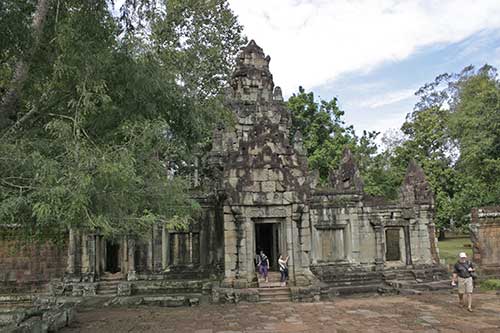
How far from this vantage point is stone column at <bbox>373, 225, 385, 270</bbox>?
16.5 metres

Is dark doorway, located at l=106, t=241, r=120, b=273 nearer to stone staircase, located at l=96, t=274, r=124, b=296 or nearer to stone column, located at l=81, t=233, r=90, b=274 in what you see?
→ stone column, located at l=81, t=233, r=90, b=274

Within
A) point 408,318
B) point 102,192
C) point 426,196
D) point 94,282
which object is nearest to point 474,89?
point 426,196

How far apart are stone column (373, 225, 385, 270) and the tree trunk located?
13338 mm

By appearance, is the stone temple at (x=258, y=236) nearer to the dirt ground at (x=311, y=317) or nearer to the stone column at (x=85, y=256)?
the stone column at (x=85, y=256)

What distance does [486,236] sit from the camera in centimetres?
1752

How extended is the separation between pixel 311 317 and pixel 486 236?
11027 millimetres

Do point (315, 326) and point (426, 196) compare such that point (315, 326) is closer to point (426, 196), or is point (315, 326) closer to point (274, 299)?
point (274, 299)

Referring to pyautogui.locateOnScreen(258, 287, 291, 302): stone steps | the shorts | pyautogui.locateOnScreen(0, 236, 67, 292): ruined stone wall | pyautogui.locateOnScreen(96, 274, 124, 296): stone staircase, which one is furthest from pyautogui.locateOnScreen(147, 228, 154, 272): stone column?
the shorts

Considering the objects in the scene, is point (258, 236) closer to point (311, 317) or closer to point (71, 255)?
point (71, 255)

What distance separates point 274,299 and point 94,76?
8.23 meters

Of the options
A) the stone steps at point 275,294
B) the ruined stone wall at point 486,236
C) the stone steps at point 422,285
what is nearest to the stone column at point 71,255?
the stone steps at point 275,294

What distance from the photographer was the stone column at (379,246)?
16.5 m

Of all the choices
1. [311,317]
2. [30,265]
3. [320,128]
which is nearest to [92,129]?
[311,317]

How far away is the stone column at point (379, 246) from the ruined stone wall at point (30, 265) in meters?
13.0
